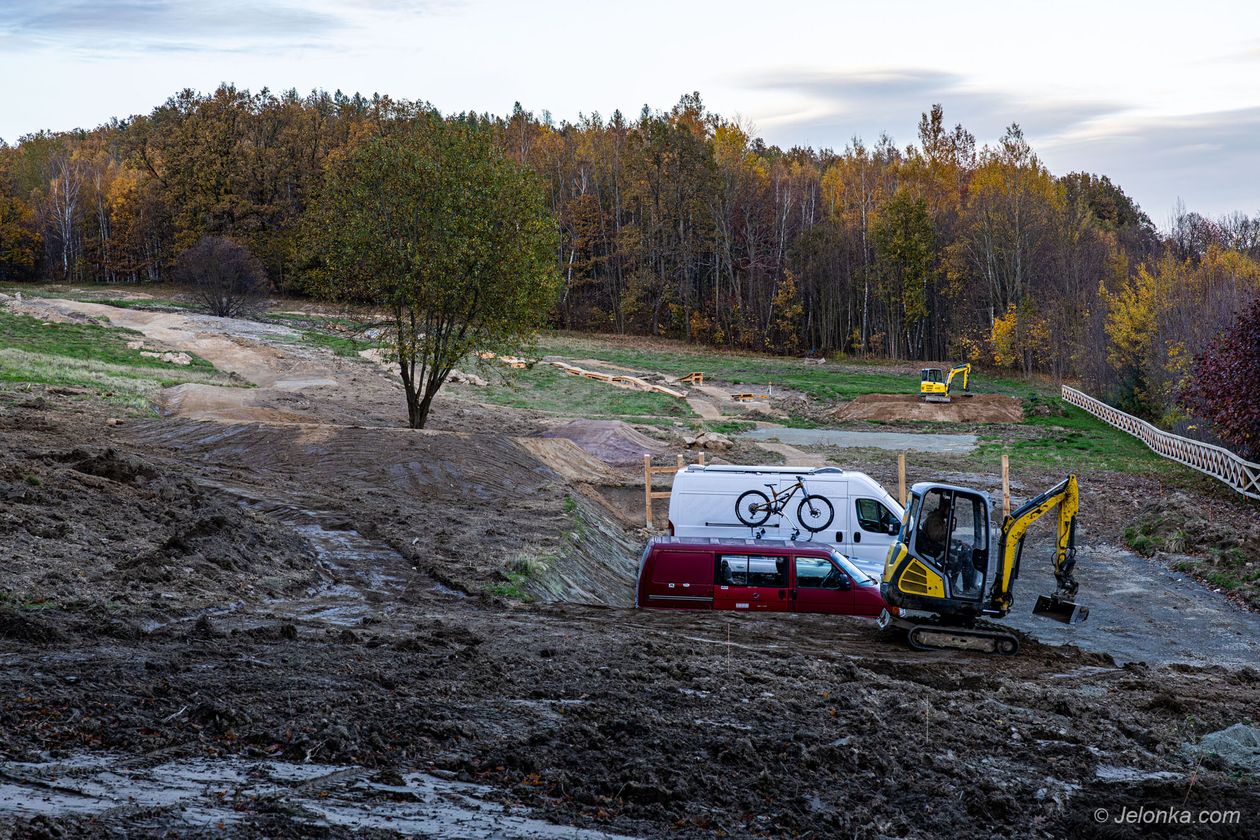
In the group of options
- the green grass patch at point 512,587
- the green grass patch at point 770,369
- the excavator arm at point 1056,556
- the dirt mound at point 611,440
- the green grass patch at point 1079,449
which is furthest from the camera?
the green grass patch at point 770,369

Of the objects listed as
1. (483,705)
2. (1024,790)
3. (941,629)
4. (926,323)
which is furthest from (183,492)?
(926,323)

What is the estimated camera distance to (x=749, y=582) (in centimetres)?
1734

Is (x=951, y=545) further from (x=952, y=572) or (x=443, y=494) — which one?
(x=443, y=494)

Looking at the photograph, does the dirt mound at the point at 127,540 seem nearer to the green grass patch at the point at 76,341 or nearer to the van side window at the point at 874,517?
the van side window at the point at 874,517

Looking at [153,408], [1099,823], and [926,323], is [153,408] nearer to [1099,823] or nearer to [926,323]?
[1099,823]

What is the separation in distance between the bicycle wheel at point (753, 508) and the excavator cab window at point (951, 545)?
20.4 ft

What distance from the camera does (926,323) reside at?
9294cm

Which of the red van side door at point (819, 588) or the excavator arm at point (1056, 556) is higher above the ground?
the excavator arm at point (1056, 556)

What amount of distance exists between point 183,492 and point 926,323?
3212 inches

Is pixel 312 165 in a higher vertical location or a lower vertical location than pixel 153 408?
higher

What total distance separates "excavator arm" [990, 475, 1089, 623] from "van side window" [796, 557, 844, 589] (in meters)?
2.65

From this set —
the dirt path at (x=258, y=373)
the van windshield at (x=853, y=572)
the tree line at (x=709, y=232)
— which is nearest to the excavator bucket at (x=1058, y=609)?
the van windshield at (x=853, y=572)

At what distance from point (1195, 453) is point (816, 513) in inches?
824

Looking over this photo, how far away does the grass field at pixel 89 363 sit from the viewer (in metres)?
33.3
